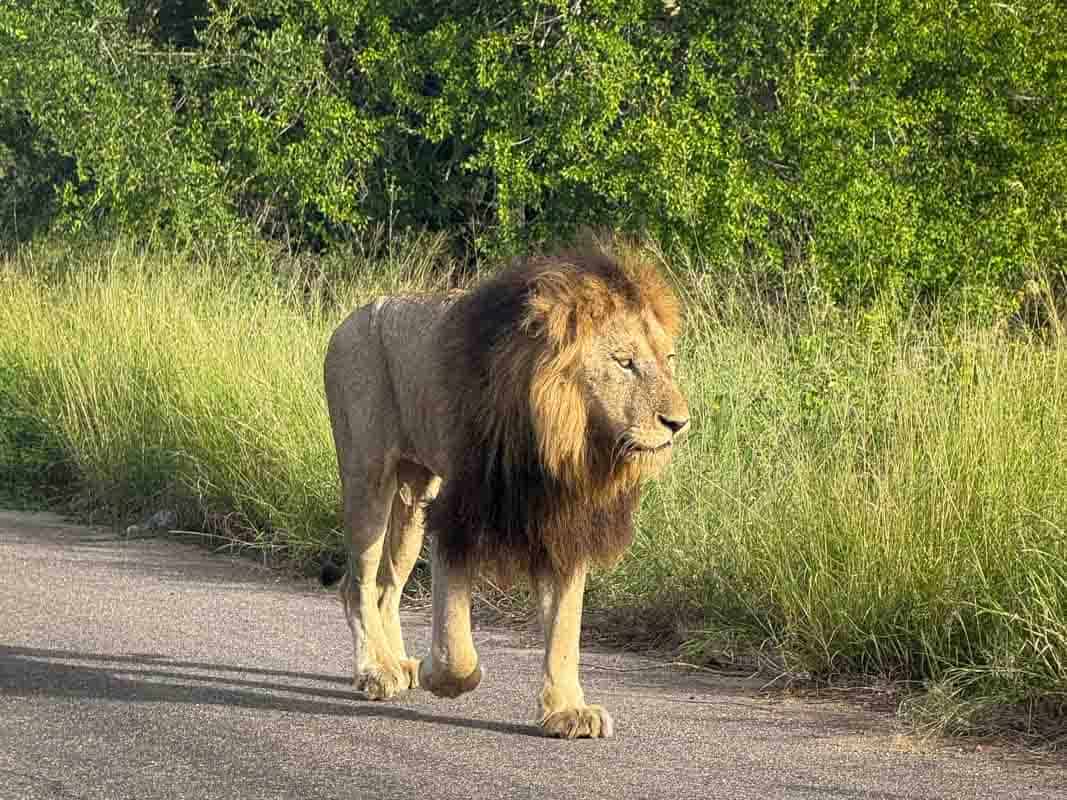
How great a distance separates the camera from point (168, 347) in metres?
12.9

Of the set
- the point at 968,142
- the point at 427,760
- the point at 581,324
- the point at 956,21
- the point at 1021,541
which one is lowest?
the point at 427,760

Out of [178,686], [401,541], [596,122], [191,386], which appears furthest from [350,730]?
[596,122]

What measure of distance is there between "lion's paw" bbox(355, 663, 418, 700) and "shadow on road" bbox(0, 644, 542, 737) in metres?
0.05

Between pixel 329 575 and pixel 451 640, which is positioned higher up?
pixel 451 640

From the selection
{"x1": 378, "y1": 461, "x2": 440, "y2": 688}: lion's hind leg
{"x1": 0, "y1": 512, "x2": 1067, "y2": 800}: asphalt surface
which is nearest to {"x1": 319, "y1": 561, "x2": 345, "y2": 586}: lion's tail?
{"x1": 0, "y1": 512, "x2": 1067, "y2": 800}: asphalt surface

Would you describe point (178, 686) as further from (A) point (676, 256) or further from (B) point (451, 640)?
(A) point (676, 256)

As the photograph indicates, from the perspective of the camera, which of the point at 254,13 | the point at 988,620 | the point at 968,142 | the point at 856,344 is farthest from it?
the point at 254,13

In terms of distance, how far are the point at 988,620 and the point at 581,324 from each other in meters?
2.12

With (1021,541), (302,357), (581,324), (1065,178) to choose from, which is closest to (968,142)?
(1065,178)

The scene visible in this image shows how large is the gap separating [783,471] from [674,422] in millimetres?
2860

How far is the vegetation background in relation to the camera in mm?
7516

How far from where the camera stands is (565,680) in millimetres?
6117

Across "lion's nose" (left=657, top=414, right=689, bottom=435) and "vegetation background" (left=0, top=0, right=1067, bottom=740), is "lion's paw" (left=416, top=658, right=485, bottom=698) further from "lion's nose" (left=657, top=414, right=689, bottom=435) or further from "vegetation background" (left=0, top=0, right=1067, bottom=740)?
"vegetation background" (left=0, top=0, right=1067, bottom=740)

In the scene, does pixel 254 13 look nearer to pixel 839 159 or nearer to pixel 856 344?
pixel 839 159
